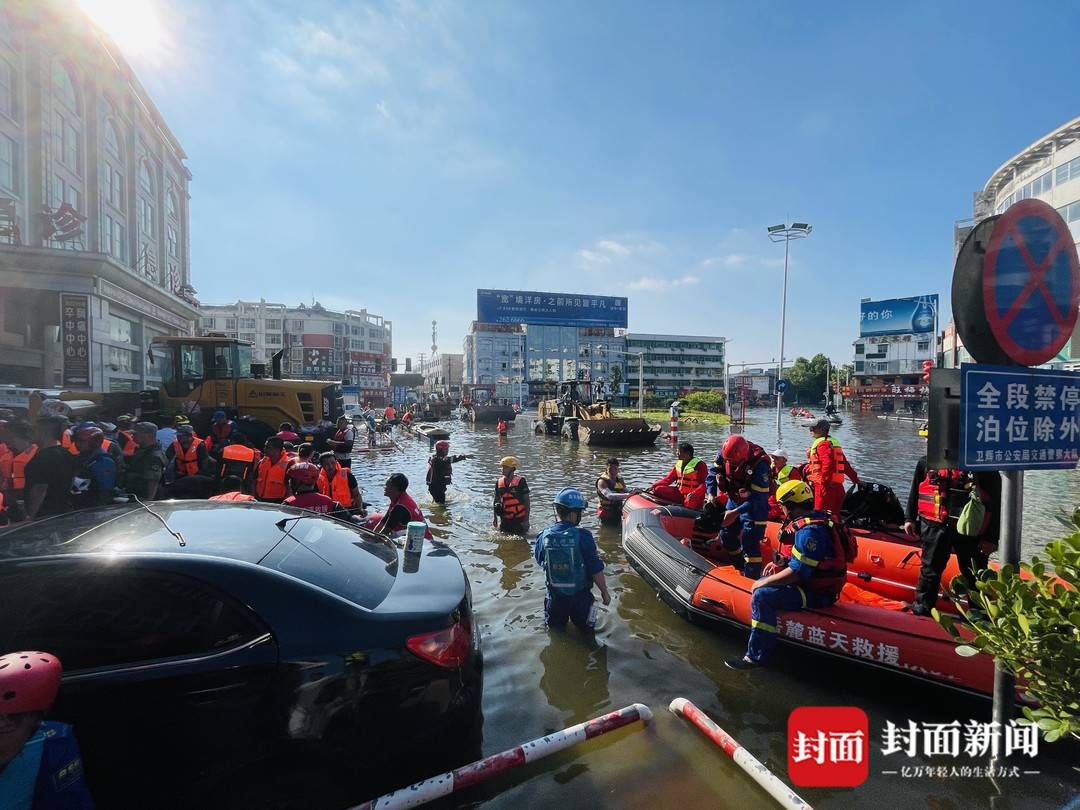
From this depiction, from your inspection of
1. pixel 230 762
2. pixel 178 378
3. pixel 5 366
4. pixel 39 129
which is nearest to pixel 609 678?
pixel 230 762

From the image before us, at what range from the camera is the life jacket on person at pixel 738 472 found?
20.0ft

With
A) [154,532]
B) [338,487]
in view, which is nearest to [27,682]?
[154,532]

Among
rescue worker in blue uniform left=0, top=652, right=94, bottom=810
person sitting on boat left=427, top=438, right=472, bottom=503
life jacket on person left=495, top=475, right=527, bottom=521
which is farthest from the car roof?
person sitting on boat left=427, top=438, right=472, bottom=503

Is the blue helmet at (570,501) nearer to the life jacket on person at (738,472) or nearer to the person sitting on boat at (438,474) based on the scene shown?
the life jacket on person at (738,472)

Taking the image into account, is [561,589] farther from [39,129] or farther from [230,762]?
[39,129]

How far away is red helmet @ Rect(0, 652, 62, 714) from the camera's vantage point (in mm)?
1488

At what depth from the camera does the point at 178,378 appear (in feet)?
42.7

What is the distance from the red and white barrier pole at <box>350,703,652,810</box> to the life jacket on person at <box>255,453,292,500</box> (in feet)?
16.9

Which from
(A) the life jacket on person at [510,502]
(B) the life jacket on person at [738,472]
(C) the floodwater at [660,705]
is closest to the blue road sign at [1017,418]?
(C) the floodwater at [660,705]

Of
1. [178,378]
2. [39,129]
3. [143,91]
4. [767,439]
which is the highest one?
[143,91]

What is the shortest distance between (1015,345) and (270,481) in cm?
725

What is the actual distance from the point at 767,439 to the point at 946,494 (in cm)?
2815

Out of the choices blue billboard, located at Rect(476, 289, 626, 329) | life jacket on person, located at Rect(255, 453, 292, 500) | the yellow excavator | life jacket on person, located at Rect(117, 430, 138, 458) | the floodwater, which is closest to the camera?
the floodwater

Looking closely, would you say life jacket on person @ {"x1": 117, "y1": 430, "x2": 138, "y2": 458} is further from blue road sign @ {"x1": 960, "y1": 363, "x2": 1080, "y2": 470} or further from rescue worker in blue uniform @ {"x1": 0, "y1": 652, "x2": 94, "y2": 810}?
blue road sign @ {"x1": 960, "y1": 363, "x2": 1080, "y2": 470}
